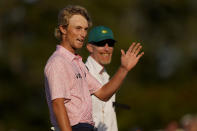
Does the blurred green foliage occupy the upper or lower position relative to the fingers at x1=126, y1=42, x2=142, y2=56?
lower

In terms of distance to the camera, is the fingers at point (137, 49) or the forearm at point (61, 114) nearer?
the forearm at point (61, 114)

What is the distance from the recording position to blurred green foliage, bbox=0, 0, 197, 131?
2403 centimetres

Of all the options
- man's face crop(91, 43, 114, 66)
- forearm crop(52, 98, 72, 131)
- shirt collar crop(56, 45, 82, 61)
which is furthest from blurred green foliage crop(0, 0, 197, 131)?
forearm crop(52, 98, 72, 131)

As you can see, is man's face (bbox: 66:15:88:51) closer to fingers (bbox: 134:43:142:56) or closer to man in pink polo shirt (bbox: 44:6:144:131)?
man in pink polo shirt (bbox: 44:6:144:131)

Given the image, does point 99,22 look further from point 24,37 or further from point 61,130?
point 61,130

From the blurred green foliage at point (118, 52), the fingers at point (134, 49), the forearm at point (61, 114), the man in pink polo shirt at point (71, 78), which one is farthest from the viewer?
the blurred green foliage at point (118, 52)

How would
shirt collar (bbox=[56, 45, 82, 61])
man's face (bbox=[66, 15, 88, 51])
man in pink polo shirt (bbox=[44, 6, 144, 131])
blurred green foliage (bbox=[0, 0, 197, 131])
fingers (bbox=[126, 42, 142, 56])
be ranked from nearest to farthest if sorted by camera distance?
man in pink polo shirt (bbox=[44, 6, 144, 131])
fingers (bbox=[126, 42, 142, 56])
shirt collar (bbox=[56, 45, 82, 61])
man's face (bbox=[66, 15, 88, 51])
blurred green foliage (bbox=[0, 0, 197, 131])

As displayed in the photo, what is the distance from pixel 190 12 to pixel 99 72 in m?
27.4

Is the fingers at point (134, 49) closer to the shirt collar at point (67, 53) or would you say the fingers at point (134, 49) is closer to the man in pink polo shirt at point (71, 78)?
the man in pink polo shirt at point (71, 78)

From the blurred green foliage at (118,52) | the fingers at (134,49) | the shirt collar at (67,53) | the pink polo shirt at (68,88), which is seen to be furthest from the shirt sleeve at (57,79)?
the blurred green foliage at (118,52)

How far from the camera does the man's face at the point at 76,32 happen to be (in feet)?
18.2

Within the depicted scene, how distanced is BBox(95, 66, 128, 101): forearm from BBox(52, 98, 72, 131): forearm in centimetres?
51

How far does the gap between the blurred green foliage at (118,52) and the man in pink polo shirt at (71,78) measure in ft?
49.7

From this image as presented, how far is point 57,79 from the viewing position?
16.9 feet
